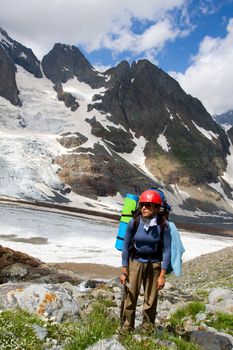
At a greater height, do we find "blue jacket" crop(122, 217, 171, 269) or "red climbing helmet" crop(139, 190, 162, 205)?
"red climbing helmet" crop(139, 190, 162, 205)

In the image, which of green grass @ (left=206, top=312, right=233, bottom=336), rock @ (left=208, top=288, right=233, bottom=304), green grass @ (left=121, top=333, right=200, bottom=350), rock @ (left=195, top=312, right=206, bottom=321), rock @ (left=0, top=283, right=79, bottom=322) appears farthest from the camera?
rock @ (left=208, top=288, right=233, bottom=304)

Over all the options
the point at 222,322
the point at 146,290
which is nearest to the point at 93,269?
the point at 222,322

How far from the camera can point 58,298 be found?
10.5 metres

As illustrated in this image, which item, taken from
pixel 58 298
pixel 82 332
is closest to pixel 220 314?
pixel 58 298

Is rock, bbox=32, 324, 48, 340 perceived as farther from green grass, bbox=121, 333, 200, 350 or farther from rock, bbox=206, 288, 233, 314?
rock, bbox=206, 288, 233, 314

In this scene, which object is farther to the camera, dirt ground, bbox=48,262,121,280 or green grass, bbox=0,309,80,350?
dirt ground, bbox=48,262,121,280

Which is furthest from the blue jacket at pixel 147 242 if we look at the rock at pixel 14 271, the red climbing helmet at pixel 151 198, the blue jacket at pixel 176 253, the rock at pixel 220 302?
the rock at pixel 14 271

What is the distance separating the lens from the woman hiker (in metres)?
9.39

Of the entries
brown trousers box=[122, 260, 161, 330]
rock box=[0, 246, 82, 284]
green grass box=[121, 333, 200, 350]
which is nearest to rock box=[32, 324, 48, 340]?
green grass box=[121, 333, 200, 350]

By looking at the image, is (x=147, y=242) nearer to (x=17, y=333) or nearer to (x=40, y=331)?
(x=40, y=331)

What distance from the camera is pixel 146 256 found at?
31.2ft

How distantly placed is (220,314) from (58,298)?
191 inches

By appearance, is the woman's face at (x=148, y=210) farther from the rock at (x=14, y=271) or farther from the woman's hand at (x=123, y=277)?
the rock at (x=14, y=271)

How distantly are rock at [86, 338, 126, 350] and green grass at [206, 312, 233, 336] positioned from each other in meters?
4.94
